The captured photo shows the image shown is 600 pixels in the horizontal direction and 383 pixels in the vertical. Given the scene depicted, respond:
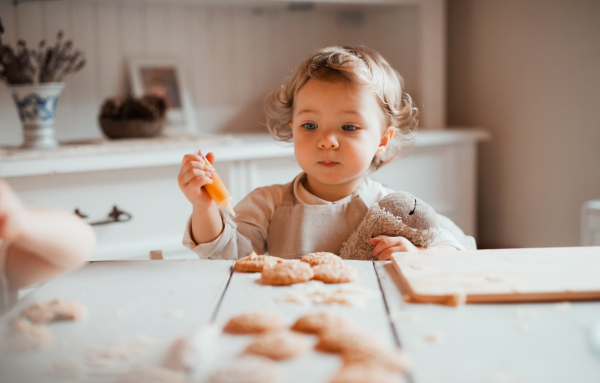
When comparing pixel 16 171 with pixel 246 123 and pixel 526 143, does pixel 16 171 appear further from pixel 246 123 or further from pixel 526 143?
pixel 526 143

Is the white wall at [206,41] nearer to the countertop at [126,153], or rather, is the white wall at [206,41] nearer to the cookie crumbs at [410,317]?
the countertop at [126,153]

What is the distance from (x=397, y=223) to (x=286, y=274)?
275 millimetres

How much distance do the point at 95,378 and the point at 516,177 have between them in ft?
5.59

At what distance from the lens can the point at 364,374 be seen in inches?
15.0

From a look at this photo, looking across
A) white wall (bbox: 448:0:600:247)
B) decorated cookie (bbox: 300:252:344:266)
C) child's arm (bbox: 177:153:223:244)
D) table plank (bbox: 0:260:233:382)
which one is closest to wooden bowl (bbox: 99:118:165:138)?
child's arm (bbox: 177:153:223:244)

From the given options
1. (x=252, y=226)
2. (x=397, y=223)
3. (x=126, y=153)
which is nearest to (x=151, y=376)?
(x=397, y=223)

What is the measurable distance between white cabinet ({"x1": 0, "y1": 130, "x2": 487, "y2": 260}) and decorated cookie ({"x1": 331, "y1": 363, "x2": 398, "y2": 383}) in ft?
3.72

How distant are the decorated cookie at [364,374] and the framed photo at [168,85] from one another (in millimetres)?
1582

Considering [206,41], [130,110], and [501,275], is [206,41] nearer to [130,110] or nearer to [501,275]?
[130,110]

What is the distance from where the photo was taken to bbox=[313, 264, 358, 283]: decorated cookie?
602 millimetres

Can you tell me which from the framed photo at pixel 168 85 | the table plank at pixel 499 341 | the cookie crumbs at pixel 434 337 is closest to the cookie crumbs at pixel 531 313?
the table plank at pixel 499 341

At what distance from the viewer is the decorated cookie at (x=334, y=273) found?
1.98ft

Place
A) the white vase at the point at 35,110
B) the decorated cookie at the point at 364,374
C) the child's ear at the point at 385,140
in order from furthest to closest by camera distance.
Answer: the white vase at the point at 35,110 < the child's ear at the point at 385,140 < the decorated cookie at the point at 364,374

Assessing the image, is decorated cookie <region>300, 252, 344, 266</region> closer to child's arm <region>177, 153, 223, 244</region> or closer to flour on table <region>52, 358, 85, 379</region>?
child's arm <region>177, 153, 223, 244</region>
